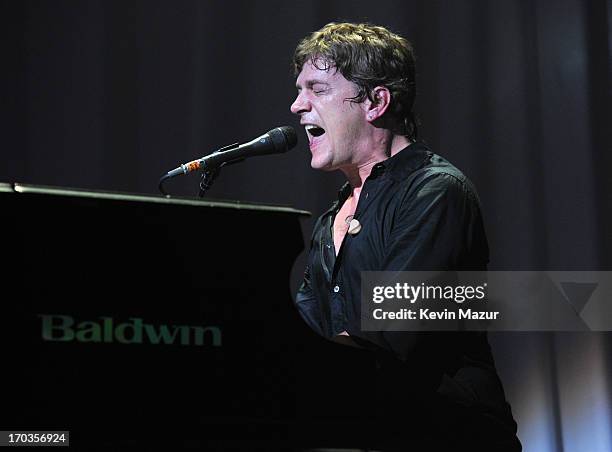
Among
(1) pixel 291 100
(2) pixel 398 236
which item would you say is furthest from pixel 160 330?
(1) pixel 291 100

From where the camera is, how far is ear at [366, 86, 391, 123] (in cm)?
234

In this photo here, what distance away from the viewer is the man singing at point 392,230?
1.52 m

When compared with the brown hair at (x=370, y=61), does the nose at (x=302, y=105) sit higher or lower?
lower

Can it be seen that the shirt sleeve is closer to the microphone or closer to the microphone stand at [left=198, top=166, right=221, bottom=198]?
the microphone

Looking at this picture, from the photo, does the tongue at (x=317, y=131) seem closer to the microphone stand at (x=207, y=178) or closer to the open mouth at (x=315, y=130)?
the open mouth at (x=315, y=130)

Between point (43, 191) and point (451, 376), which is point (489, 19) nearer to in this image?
point (451, 376)

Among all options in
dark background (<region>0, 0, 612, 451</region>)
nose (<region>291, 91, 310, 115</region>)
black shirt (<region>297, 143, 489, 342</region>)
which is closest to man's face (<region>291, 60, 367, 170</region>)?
nose (<region>291, 91, 310, 115</region>)

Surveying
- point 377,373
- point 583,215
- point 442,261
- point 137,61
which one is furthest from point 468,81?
point 377,373

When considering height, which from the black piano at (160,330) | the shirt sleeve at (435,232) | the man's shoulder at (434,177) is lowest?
the black piano at (160,330)

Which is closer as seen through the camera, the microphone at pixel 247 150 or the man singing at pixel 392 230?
the man singing at pixel 392 230

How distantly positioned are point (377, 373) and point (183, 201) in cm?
42

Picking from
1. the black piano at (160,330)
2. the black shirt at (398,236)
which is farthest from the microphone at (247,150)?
the black piano at (160,330)

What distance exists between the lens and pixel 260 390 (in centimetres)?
127

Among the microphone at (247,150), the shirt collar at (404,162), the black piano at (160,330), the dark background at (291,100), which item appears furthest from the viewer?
the dark background at (291,100)
